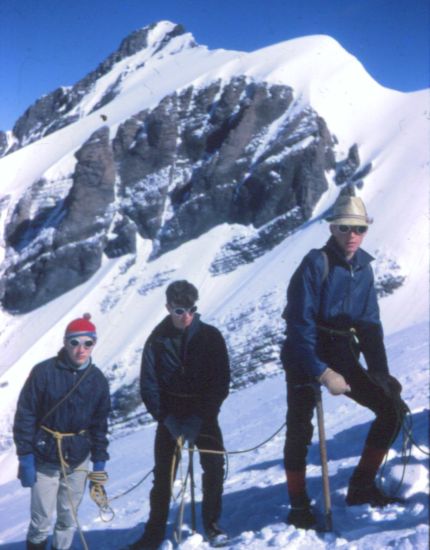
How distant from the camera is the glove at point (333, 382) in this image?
4.37 meters

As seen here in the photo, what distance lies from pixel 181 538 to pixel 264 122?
168ft

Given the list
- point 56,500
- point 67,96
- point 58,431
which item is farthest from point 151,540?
point 67,96

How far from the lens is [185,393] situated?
523cm

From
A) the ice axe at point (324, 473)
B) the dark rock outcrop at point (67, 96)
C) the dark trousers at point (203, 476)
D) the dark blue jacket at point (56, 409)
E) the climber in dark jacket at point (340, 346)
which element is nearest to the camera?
the ice axe at point (324, 473)

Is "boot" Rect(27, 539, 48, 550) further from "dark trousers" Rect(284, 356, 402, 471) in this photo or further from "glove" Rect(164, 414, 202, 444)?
"dark trousers" Rect(284, 356, 402, 471)

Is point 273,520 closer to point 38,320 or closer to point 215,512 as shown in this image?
point 215,512

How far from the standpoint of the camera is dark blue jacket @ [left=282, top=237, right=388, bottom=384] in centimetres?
457

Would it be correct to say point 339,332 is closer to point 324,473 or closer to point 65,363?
point 324,473

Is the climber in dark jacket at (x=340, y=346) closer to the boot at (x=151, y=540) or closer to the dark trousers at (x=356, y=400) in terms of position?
the dark trousers at (x=356, y=400)

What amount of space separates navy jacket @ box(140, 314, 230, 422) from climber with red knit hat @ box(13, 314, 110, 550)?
0.52m

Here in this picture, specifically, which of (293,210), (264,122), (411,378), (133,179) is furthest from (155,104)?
(411,378)

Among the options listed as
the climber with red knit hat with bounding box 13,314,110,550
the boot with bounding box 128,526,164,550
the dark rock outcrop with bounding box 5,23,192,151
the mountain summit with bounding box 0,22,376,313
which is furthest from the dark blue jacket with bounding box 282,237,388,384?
the dark rock outcrop with bounding box 5,23,192,151

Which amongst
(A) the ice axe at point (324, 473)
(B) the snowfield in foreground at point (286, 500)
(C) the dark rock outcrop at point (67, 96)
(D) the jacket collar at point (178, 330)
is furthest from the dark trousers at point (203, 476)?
(C) the dark rock outcrop at point (67, 96)

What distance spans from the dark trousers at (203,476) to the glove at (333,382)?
1.32m
